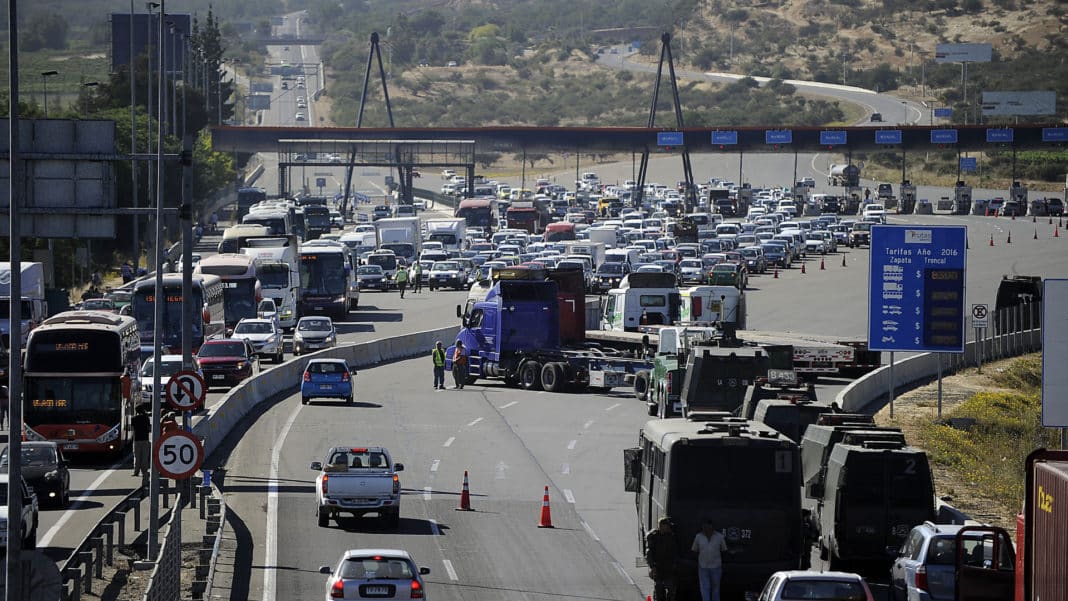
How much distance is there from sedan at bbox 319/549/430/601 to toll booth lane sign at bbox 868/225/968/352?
21.7 metres

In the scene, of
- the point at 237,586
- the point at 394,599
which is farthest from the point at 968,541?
the point at 237,586

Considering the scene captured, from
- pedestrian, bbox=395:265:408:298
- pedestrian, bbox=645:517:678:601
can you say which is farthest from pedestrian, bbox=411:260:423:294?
pedestrian, bbox=645:517:678:601

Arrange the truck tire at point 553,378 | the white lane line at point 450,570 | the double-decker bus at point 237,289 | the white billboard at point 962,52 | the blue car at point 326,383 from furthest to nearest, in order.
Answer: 1. the white billboard at point 962,52
2. the double-decker bus at point 237,289
3. the truck tire at point 553,378
4. the blue car at point 326,383
5. the white lane line at point 450,570

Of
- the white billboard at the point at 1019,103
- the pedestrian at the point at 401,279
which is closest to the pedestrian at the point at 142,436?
the pedestrian at the point at 401,279

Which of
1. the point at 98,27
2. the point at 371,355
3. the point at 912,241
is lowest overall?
the point at 371,355

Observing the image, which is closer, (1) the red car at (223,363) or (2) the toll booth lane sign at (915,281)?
(2) the toll booth lane sign at (915,281)

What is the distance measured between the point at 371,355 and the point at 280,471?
22804mm

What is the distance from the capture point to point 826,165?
605ft

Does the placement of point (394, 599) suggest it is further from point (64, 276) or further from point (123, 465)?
point (64, 276)

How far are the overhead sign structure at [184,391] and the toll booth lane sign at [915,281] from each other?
17.5 m

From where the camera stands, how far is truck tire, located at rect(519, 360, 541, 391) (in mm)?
48031

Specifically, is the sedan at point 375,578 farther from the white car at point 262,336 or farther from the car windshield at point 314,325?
the car windshield at point 314,325

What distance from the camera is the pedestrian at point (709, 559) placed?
64.1 feet

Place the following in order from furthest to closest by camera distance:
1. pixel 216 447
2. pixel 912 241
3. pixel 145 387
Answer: pixel 145 387 < pixel 912 241 < pixel 216 447
